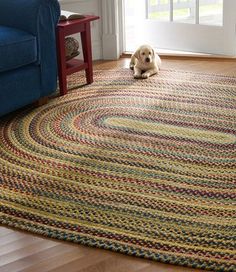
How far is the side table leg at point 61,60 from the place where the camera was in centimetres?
335

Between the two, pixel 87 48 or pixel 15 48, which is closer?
pixel 15 48

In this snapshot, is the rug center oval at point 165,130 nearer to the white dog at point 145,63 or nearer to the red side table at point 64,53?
the red side table at point 64,53

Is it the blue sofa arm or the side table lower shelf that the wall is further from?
the blue sofa arm

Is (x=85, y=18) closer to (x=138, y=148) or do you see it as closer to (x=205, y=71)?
(x=205, y=71)

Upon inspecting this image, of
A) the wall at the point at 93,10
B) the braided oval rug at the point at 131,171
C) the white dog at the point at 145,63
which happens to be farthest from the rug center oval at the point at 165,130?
the wall at the point at 93,10

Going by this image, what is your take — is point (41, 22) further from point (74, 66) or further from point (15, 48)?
point (74, 66)

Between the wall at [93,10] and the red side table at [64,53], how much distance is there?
0.60m

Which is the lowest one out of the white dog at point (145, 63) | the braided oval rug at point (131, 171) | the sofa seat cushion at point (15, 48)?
the braided oval rug at point (131, 171)

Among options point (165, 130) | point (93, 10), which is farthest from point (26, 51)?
point (93, 10)

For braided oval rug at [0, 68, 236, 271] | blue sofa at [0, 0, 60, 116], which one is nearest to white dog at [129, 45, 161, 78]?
braided oval rug at [0, 68, 236, 271]

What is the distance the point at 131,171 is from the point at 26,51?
40.2 inches

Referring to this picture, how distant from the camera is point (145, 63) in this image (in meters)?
3.81

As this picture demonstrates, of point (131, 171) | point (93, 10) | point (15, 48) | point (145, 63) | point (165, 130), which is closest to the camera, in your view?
point (131, 171)

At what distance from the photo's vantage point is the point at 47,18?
126 inches
